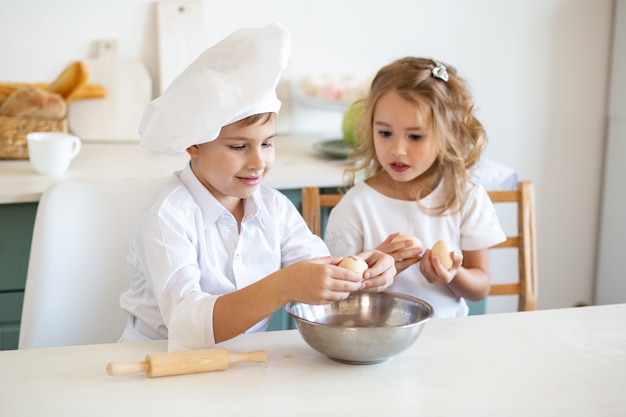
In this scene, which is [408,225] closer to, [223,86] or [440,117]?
[440,117]

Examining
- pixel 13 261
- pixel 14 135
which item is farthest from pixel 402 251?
pixel 14 135

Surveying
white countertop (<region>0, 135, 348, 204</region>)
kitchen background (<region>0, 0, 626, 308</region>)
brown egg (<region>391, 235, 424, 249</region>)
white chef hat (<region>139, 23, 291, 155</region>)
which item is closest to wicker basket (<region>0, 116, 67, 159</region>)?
white countertop (<region>0, 135, 348, 204</region>)

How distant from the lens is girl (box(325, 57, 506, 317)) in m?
1.66

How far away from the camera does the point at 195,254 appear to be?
1.32m

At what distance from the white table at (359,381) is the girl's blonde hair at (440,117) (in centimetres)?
52

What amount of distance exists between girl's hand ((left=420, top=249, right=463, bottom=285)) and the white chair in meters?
0.55

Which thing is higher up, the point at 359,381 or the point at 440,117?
the point at 440,117

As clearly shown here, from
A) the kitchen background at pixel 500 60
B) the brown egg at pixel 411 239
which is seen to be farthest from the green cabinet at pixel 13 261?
the brown egg at pixel 411 239

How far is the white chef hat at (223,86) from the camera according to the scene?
48.2 inches

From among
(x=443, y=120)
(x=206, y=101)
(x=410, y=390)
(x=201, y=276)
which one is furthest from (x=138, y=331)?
(x=443, y=120)

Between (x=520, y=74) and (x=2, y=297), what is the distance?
182 centimetres

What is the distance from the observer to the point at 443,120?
5.51 ft

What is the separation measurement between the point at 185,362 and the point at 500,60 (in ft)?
6.54

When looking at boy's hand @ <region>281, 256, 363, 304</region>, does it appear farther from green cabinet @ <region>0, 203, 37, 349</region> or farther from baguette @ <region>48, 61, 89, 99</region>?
baguette @ <region>48, 61, 89, 99</region>
